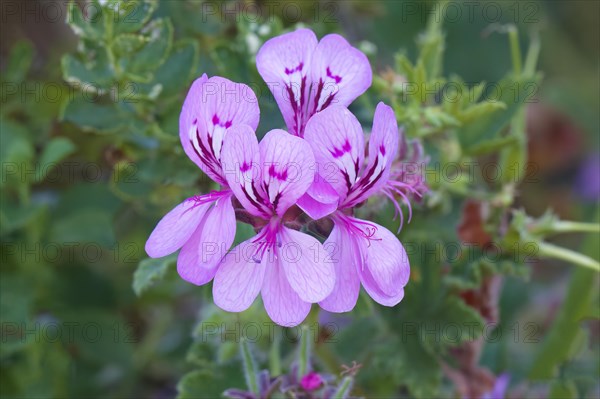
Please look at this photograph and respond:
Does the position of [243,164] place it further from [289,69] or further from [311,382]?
[311,382]

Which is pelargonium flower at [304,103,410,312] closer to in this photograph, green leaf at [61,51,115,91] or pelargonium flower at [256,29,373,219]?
pelargonium flower at [256,29,373,219]

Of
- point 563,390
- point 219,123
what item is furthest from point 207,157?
point 563,390

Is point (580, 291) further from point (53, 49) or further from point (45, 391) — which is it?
point (53, 49)

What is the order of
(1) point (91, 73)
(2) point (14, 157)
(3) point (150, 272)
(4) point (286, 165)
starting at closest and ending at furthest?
(4) point (286, 165)
(3) point (150, 272)
(1) point (91, 73)
(2) point (14, 157)

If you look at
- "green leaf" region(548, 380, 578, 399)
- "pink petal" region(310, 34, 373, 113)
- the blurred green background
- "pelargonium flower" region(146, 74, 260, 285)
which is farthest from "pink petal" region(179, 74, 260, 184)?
"green leaf" region(548, 380, 578, 399)

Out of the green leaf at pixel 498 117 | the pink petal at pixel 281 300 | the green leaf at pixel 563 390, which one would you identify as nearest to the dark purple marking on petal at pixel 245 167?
the pink petal at pixel 281 300

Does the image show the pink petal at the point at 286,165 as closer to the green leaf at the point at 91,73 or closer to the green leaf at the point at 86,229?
the green leaf at the point at 91,73
